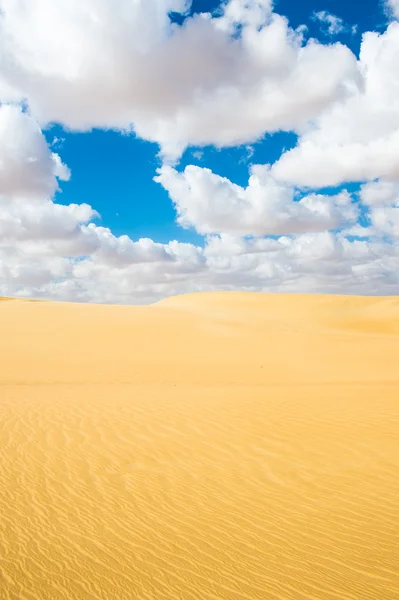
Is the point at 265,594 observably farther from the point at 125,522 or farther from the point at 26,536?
the point at 26,536

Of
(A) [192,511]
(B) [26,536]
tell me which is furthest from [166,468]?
(B) [26,536]

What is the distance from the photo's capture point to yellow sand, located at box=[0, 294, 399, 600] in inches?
134

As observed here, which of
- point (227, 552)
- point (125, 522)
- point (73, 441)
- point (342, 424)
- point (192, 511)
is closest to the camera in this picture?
point (227, 552)

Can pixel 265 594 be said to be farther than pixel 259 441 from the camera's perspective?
No

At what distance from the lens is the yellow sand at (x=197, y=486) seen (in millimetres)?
3395

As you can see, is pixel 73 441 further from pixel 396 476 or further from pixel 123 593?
pixel 396 476

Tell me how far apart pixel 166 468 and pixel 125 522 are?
5.44 ft

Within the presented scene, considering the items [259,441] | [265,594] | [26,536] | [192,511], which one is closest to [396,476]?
[259,441]

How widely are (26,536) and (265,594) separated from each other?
7.11 feet

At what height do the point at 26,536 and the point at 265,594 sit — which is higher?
the point at 26,536

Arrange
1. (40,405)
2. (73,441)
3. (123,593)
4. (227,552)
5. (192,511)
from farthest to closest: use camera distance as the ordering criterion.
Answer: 1. (40,405)
2. (73,441)
3. (192,511)
4. (227,552)
5. (123,593)

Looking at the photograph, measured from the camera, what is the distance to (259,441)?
726 centimetres

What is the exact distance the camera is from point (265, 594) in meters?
3.18

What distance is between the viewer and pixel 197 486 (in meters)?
5.31
